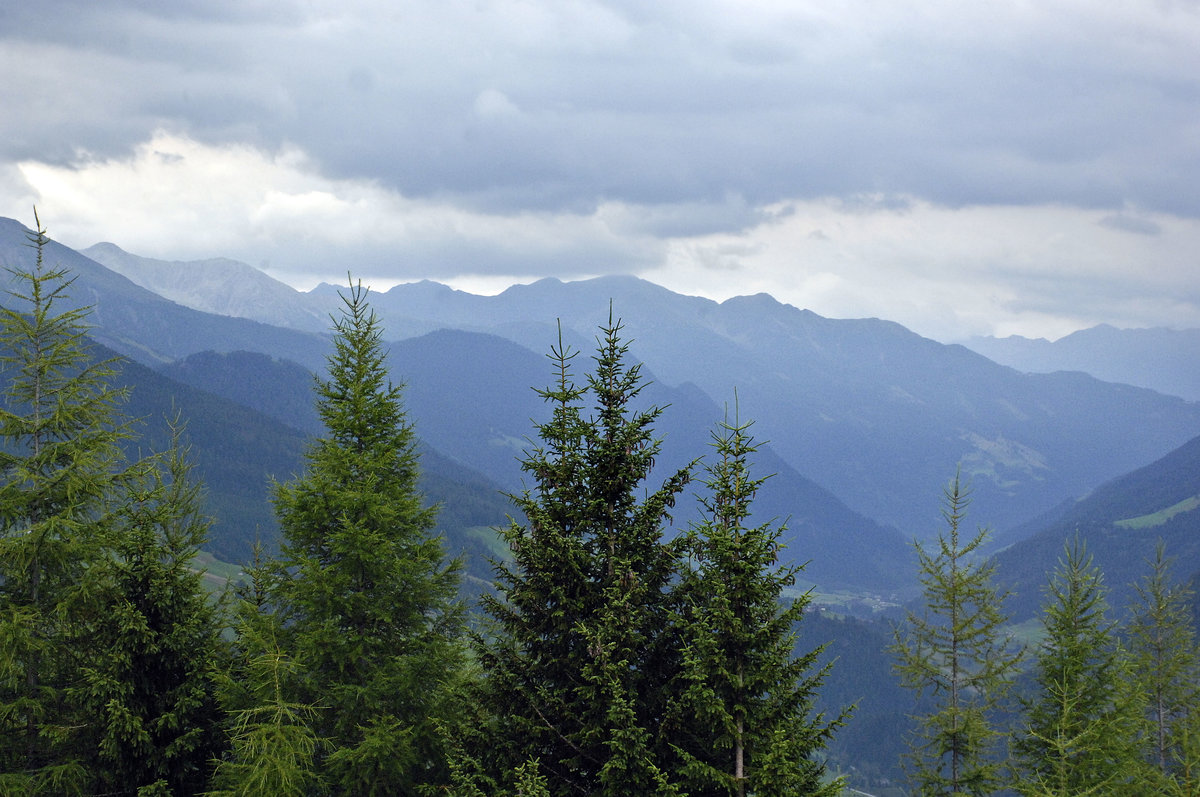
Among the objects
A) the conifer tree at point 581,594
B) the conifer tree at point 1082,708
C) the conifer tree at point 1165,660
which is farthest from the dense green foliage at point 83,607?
the conifer tree at point 1165,660

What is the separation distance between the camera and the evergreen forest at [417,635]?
667 inches

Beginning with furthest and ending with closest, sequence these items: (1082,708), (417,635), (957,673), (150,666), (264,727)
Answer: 1. (957,673)
2. (1082,708)
3. (417,635)
4. (150,666)
5. (264,727)

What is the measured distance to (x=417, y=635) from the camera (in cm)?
2347

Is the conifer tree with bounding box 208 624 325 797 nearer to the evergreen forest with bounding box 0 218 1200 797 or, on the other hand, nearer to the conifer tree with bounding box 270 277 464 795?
the evergreen forest with bounding box 0 218 1200 797

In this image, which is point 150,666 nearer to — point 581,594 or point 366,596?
point 366,596

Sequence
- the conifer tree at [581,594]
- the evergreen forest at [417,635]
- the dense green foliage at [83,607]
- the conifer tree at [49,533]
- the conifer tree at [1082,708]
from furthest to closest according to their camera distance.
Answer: the conifer tree at [1082,708]
the dense green foliage at [83,607]
the conifer tree at [49,533]
the conifer tree at [581,594]
the evergreen forest at [417,635]

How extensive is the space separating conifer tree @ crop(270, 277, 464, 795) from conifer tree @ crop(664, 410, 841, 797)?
25.6ft

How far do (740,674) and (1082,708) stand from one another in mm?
18482

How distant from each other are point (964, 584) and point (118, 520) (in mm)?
27019

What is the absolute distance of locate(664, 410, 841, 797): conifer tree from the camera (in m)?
16.2

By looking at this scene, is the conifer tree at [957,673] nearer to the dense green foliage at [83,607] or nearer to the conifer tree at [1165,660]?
the conifer tree at [1165,660]

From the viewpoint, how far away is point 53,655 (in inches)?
840

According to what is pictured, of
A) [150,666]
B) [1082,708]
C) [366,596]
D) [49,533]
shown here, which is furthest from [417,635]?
[1082,708]

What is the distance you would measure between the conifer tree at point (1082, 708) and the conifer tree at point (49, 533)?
83.8 ft
